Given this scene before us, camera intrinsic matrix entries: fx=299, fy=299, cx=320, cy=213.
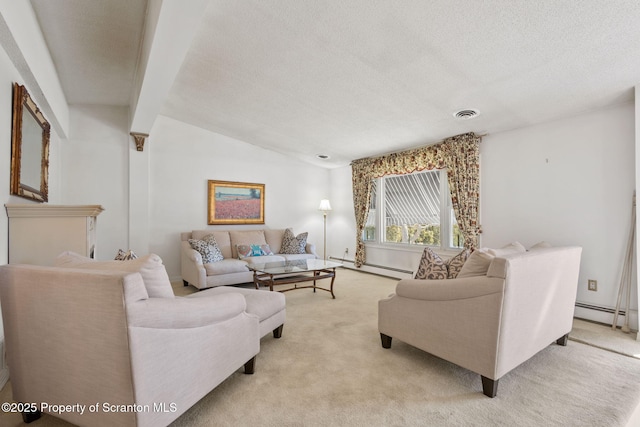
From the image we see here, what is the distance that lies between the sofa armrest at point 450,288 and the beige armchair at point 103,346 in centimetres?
137

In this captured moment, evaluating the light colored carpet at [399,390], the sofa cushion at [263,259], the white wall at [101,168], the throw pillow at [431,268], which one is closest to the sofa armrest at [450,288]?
the throw pillow at [431,268]

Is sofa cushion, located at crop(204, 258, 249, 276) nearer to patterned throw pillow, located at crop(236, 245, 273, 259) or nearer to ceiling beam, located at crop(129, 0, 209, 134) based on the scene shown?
patterned throw pillow, located at crop(236, 245, 273, 259)

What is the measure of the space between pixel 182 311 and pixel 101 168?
407 cm

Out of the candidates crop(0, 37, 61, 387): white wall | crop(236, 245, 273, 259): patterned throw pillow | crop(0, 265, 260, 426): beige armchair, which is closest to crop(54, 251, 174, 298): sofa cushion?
crop(0, 265, 260, 426): beige armchair

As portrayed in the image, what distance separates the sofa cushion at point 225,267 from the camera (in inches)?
165

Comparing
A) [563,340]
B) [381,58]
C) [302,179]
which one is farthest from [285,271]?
[302,179]

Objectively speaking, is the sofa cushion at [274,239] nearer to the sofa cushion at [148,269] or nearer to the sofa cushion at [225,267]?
the sofa cushion at [225,267]

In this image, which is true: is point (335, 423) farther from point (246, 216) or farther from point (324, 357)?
point (246, 216)

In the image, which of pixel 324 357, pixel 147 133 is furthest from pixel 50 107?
pixel 324 357

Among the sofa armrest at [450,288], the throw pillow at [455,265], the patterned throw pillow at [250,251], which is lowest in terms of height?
the patterned throw pillow at [250,251]

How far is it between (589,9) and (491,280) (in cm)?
181

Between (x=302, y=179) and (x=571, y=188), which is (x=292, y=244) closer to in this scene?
(x=302, y=179)

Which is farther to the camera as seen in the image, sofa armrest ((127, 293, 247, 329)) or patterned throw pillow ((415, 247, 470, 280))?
patterned throw pillow ((415, 247, 470, 280))

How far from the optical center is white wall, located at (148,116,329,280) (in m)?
4.84
